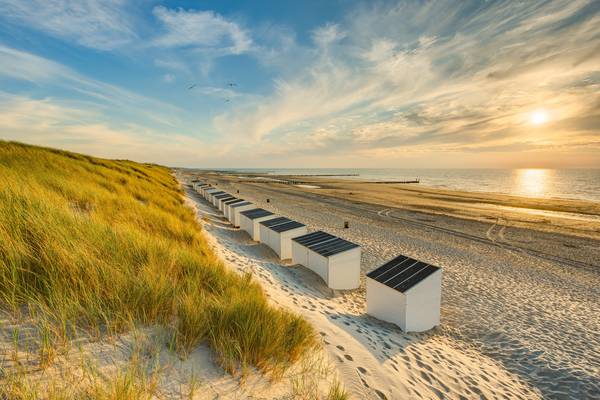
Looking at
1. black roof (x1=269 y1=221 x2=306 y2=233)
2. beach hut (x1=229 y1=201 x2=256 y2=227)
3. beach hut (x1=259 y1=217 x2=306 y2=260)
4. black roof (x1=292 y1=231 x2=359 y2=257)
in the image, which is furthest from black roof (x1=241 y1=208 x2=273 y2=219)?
black roof (x1=292 y1=231 x2=359 y2=257)

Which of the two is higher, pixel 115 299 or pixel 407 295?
pixel 115 299

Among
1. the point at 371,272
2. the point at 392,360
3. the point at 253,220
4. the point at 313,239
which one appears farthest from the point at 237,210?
the point at 392,360

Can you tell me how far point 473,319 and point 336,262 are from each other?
4.19m

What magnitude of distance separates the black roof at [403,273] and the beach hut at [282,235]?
4870mm

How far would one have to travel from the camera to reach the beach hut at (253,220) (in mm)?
13641

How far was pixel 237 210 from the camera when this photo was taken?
54.4 feet

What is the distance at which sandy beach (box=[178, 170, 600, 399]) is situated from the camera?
4.43 metres

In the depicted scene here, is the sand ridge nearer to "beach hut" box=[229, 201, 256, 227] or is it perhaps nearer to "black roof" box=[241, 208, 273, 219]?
"black roof" box=[241, 208, 273, 219]

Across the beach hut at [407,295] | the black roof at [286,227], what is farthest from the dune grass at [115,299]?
the black roof at [286,227]

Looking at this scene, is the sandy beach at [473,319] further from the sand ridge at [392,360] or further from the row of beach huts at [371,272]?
the row of beach huts at [371,272]

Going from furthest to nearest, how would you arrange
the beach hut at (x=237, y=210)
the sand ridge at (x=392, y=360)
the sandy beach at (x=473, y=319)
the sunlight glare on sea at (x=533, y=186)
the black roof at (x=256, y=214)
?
the sunlight glare on sea at (x=533, y=186) → the beach hut at (x=237, y=210) → the black roof at (x=256, y=214) → the sandy beach at (x=473, y=319) → the sand ridge at (x=392, y=360)

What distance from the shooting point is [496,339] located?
6633 mm

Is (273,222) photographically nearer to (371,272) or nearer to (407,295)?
(371,272)

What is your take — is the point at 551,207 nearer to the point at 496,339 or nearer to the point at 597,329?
the point at 597,329
